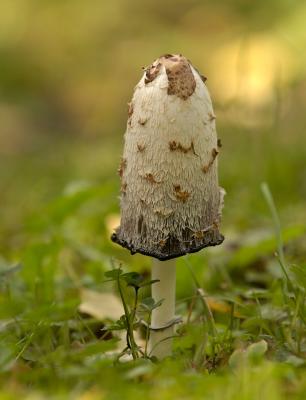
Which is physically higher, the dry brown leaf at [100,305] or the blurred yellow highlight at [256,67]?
the blurred yellow highlight at [256,67]

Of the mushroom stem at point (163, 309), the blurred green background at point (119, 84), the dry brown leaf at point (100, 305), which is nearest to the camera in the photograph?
the mushroom stem at point (163, 309)

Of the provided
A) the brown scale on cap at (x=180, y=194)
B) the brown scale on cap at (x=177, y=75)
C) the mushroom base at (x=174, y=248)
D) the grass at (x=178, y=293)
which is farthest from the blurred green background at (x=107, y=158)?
the brown scale on cap at (x=177, y=75)

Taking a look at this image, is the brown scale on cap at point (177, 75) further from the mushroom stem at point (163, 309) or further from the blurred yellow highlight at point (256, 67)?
the blurred yellow highlight at point (256, 67)

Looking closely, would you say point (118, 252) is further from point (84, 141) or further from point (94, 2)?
point (94, 2)

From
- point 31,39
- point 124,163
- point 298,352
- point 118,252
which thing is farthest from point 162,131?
point 31,39

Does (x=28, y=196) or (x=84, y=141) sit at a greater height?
(x=84, y=141)
